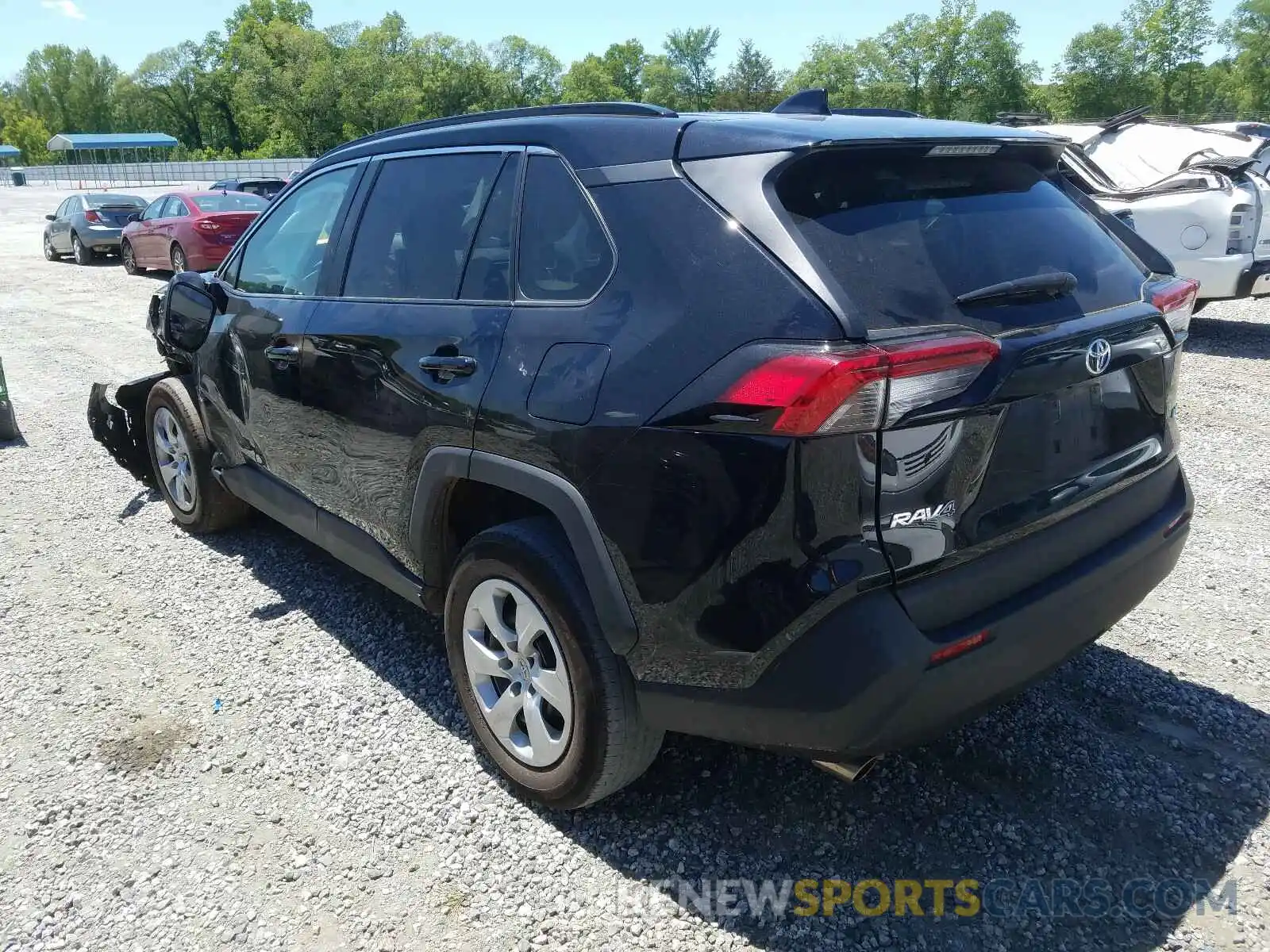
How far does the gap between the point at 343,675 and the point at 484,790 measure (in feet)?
3.18

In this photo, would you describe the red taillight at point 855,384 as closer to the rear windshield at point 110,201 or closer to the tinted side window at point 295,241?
the tinted side window at point 295,241

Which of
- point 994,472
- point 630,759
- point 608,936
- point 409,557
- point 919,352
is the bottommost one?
point 608,936

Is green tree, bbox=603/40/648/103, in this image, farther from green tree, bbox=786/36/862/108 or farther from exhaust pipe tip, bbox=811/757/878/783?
exhaust pipe tip, bbox=811/757/878/783

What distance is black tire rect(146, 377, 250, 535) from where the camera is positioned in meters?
4.65

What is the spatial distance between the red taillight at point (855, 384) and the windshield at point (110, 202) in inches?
851

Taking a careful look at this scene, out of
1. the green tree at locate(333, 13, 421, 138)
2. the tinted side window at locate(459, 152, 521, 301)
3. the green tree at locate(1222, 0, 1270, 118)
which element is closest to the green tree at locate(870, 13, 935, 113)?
the green tree at locate(1222, 0, 1270, 118)

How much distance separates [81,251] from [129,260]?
9.37 feet

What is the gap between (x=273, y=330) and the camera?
3713 millimetres

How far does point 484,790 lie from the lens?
9.46 ft

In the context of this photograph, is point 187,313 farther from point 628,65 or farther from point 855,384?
point 628,65

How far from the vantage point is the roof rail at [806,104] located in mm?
3018

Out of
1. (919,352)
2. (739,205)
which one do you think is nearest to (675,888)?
(919,352)

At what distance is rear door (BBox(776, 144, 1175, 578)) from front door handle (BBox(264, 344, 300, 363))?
2.13 m

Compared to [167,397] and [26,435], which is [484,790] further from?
[26,435]
